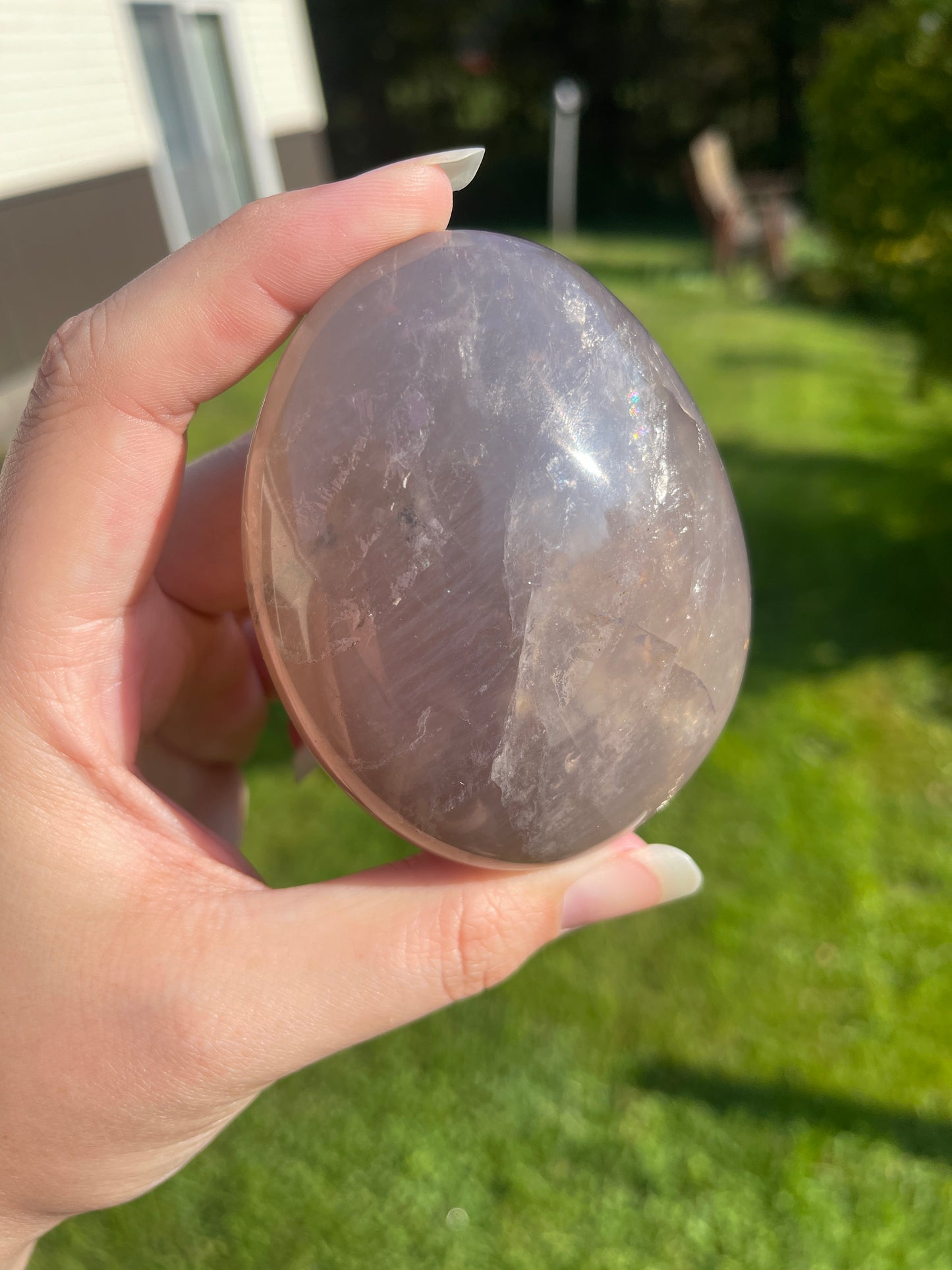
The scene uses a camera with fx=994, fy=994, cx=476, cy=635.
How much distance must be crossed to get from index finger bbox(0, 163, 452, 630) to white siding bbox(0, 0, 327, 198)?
17.7 feet

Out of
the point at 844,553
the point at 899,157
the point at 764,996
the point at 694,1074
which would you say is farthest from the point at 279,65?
the point at 694,1074

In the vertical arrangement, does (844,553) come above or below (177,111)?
below

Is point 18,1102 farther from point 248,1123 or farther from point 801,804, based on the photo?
point 801,804

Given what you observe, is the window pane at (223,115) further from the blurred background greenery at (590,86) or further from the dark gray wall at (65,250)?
the blurred background greenery at (590,86)

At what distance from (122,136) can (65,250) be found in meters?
1.12

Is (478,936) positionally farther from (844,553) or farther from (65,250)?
(65,250)

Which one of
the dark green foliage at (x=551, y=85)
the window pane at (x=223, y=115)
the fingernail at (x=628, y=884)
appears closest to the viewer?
the fingernail at (x=628, y=884)

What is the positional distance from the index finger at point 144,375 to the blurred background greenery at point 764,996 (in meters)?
1.63

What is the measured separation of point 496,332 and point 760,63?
51.6 ft

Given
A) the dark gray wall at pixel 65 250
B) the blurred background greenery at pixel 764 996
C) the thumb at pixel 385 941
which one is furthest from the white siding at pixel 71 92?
the thumb at pixel 385 941

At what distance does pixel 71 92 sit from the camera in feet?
20.8

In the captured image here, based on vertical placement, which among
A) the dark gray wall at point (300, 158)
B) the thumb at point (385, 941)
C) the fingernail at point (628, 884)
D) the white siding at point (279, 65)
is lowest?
the dark gray wall at point (300, 158)

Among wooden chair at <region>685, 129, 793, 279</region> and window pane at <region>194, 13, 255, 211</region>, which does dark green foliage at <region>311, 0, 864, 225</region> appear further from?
window pane at <region>194, 13, 255, 211</region>

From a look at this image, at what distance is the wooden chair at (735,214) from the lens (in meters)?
10.5
